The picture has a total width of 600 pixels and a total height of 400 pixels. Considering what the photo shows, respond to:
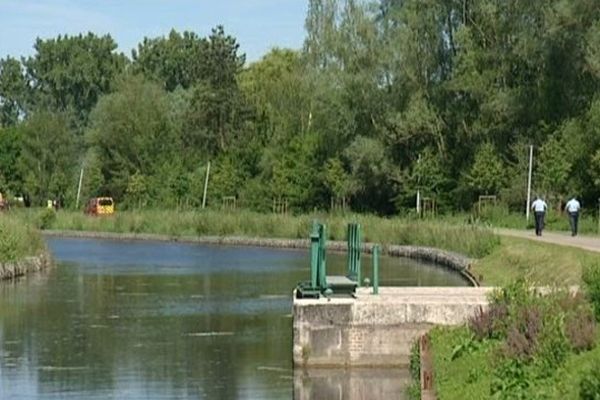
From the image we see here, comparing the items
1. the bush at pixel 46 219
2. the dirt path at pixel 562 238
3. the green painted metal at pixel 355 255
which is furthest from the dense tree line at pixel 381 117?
the green painted metal at pixel 355 255

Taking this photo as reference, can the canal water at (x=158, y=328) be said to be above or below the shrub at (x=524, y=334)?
below

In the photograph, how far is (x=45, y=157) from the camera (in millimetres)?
107062

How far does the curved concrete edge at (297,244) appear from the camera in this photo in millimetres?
46250

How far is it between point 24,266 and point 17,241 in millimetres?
982

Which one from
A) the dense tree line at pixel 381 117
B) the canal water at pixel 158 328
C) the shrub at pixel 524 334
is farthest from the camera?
the dense tree line at pixel 381 117

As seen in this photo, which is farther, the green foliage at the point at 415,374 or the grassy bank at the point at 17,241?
the grassy bank at the point at 17,241

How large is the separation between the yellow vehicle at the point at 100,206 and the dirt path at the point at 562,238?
43521 mm

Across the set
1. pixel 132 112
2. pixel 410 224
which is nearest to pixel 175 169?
pixel 132 112

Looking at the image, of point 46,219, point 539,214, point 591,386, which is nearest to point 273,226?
point 46,219

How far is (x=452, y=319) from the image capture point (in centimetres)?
2288

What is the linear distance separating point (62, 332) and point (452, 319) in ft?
33.6

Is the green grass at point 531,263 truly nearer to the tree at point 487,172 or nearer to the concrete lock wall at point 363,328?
the concrete lock wall at point 363,328

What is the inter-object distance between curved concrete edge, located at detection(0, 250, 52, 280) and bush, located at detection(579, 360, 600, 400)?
34163 millimetres

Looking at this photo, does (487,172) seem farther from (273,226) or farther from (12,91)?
(12,91)
